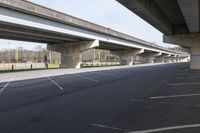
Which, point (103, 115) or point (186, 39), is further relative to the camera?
point (186, 39)

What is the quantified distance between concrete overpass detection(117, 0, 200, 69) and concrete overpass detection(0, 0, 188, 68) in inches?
485

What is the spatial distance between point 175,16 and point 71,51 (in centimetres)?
2726

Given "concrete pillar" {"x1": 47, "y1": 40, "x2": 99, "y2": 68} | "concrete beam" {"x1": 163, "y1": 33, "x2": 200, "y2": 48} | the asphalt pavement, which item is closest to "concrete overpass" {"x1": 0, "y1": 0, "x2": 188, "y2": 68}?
"concrete pillar" {"x1": 47, "y1": 40, "x2": 99, "y2": 68}

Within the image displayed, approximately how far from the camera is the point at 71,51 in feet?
163

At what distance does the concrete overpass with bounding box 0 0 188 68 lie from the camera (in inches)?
1040

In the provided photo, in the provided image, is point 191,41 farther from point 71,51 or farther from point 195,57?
point 71,51

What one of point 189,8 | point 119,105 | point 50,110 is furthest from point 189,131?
point 189,8

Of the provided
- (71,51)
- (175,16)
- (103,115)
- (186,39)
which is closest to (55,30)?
(175,16)

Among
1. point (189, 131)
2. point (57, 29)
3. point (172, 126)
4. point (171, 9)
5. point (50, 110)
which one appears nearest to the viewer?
point (189, 131)

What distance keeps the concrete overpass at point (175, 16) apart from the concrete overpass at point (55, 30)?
1231 cm

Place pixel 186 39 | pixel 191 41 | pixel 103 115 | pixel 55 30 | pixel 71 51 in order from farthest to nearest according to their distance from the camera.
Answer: pixel 71 51, pixel 191 41, pixel 186 39, pixel 55 30, pixel 103 115

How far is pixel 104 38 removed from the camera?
50.0 metres

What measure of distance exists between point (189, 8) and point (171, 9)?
16.9 ft

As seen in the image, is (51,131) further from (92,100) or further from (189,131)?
(92,100)
